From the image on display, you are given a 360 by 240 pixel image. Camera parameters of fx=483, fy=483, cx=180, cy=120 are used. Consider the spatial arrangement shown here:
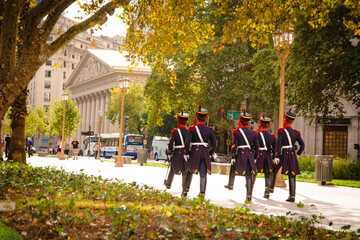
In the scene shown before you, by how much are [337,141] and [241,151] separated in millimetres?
29582

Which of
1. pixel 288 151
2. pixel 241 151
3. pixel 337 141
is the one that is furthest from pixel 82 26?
pixel 337 141

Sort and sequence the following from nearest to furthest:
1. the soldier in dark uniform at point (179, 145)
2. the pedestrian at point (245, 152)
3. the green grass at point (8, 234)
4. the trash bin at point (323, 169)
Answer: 1. the green grass at point (8, 234)
2. the pedestrian at point (245, 152)
3. the soldier in dark uniform at point (179, 145)
4. the trash bin at point (323, 169)

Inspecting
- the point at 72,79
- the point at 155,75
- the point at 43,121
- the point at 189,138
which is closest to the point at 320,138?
the point at 155,75

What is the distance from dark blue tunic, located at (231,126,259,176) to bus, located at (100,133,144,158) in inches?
1541

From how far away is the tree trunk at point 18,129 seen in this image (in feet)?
56.5

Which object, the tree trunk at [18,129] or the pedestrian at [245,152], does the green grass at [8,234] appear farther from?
the tree trunk at [18,129]

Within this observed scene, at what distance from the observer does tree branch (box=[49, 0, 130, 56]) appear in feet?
36.1

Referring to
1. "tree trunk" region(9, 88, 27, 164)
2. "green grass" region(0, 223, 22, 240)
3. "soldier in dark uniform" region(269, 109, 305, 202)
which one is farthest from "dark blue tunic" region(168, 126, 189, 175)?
"tree trunk" region(9, 88, 27, 164)

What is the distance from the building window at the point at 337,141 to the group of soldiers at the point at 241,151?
91.7 feet

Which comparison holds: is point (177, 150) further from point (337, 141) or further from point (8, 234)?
point (337, 141)

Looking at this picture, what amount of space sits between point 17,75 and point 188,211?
534cm

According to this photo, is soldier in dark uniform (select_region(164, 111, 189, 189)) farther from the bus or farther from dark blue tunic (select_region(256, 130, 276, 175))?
the bus

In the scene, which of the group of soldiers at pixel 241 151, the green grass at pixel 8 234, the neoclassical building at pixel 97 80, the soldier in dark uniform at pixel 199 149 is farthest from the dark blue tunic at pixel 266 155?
the neoclassical building at pixel 97 80

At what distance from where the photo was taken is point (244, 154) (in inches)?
423
